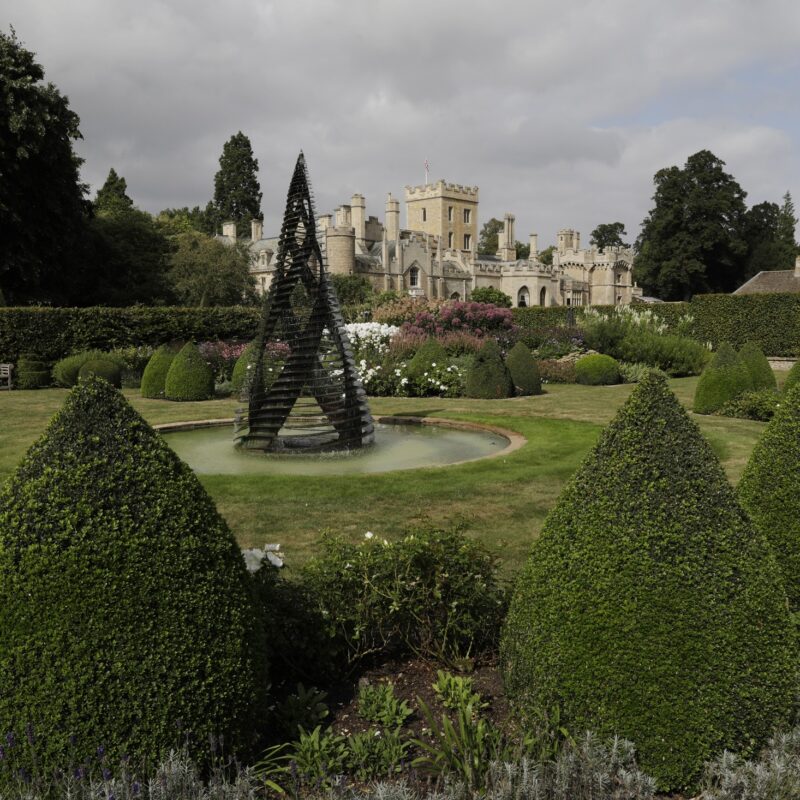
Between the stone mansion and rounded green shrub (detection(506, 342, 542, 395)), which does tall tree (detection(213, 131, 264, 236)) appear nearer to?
the stone mansion

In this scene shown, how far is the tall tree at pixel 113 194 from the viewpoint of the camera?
51.0 metres

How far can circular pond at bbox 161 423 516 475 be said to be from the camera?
342 inches

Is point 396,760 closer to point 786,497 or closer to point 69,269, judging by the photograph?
point 786,497

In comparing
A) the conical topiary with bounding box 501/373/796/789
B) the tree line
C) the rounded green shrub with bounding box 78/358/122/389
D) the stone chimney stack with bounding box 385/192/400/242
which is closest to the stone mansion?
the stone chimney stack with bounding box 385/192/400/242

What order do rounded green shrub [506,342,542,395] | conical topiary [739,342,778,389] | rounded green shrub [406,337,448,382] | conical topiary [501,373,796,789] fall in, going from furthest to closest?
rounded green shrub [406,337,448,382], rounded green shrub [506,342,542,395], conical topiary [739,342,778,389], conical topiary [501,373,796,789]

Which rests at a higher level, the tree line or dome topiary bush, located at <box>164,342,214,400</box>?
the tree line

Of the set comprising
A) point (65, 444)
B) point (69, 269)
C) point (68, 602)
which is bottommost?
point (68, 602)

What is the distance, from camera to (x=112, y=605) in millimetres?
2309

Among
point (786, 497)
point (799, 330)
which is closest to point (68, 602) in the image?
point (786, 497)

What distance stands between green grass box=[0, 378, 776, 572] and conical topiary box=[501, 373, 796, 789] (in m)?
1.32

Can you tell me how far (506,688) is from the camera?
2.89m

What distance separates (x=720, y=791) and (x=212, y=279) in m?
41.2

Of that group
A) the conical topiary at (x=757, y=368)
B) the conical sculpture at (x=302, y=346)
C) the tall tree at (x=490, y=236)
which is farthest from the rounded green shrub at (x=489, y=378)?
the tall tree at (x=490, y=236)

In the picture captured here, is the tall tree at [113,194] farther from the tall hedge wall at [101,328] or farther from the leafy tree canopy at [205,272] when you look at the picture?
→ the tall hedge wall at [101,328]
